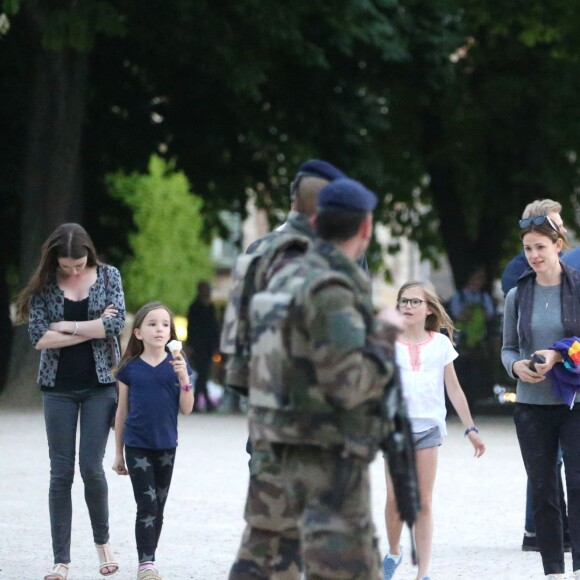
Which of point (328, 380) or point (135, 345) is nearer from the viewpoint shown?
point (328, 380)

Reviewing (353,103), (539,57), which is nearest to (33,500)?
(353,103)

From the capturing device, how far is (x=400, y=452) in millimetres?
5121

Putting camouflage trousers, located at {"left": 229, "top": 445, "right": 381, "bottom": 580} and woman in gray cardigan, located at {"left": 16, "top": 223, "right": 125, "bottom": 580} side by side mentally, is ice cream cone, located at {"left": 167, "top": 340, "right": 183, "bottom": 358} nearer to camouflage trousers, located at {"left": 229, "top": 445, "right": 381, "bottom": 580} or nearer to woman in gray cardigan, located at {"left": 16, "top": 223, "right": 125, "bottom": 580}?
woman in gray cardigan, located at {"left": 16, "top": 223, "right": 125, "bottom": 580}

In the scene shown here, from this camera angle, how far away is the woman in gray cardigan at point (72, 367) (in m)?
7.83

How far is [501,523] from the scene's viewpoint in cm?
1024

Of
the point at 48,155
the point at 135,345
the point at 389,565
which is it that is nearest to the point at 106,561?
the point at 135,345

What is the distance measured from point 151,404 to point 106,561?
0.86m

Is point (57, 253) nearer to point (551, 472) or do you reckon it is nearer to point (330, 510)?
point (551, 472)

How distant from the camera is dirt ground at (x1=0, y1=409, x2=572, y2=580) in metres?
8.30

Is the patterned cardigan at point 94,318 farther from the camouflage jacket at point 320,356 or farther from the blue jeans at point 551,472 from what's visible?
the camouflage jacket at point 320,356

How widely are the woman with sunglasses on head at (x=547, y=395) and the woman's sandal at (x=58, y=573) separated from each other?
2318mm

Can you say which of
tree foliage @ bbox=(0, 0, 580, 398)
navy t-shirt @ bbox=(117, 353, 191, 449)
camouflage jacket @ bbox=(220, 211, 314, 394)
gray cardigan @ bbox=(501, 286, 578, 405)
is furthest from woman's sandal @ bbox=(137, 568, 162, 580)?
tree foliage @ bbox=(0, 0, 580, 398)

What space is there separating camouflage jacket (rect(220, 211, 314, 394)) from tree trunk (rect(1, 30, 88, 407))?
15.5m

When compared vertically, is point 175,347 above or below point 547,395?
above
